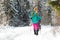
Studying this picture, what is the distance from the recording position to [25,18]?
274 cm

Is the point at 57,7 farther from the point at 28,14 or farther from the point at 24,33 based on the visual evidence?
the point at 24,33

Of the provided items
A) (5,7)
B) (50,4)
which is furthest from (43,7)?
(5,7)

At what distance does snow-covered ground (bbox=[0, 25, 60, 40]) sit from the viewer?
2521 millimetres

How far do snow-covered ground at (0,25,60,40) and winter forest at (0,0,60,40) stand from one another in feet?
0.04

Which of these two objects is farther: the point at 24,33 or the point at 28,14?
the point at 28,14

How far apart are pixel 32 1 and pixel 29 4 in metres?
0.11

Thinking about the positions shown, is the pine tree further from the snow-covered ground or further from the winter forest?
the snow-covered ground

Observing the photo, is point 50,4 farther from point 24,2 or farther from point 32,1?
point 24,2

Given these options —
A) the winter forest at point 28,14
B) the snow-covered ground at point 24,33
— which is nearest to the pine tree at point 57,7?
the winter forest at point 28,14

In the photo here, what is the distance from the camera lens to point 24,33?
259 cm

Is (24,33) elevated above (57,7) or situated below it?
below

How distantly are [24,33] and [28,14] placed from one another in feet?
0.81

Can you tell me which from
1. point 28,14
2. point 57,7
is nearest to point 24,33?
point 28,14

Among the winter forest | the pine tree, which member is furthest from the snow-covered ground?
the pine tree
